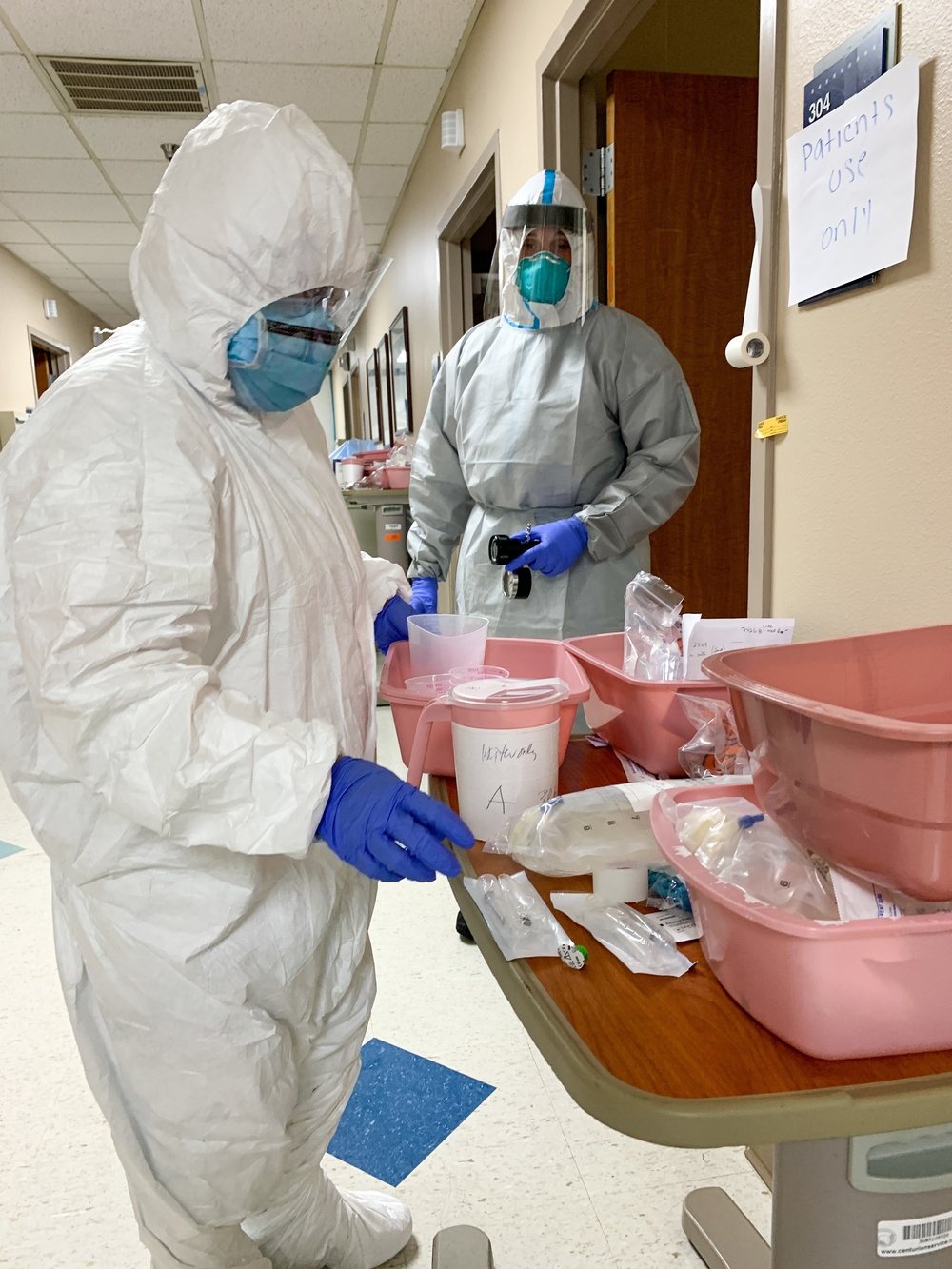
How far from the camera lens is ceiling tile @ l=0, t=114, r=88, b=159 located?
3783 mm

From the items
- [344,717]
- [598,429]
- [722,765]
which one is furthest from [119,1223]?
[598,429]

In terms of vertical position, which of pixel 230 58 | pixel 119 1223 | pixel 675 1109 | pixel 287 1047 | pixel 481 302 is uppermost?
pixel 230 58

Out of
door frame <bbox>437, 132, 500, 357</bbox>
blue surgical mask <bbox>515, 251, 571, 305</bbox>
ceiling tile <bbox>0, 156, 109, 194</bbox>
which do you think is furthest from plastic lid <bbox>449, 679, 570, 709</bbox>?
ceiling tile <bbox>0, 156, 109, 194</bbox>

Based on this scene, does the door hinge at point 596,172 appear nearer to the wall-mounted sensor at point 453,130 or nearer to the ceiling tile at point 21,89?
the wall-mounted sensor at point 453,130

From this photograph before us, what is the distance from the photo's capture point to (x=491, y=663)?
1204 mm

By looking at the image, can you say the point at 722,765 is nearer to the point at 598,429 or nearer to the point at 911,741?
the point at 911,741

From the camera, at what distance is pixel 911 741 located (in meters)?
0.51

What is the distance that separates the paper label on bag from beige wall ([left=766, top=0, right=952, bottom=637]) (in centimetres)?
49

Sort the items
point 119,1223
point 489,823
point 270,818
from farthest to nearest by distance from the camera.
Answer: point 119,1223 → point 489,823 → point 270,818

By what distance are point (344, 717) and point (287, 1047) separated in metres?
0.37

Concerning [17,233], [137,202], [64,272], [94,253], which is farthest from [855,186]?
[64,272]

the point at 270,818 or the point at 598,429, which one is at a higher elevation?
the point at 598,429

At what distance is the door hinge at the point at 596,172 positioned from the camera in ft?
7.75

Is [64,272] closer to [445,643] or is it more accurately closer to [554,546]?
[554,546]
